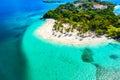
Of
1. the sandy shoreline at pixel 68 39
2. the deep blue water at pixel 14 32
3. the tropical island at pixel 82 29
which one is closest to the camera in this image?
the deep blue water at pixel 14 32

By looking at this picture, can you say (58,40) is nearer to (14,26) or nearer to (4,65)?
(4,65)

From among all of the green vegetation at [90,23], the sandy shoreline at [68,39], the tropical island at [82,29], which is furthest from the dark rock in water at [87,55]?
the green vegetation at [90,23]

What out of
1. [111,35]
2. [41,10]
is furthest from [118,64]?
[41,10]

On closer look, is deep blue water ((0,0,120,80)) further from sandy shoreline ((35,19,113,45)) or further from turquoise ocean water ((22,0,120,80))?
sandy shoreline ((35,19,113,45))

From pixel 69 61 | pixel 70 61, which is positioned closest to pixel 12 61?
pixel 69 61

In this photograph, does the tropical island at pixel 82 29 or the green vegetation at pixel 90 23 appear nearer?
the tropical island at pixel 82 29

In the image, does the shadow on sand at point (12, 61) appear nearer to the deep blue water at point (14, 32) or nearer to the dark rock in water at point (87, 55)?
the deep blue water at point (14, 32)

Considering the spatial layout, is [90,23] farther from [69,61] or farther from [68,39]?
[69,61]

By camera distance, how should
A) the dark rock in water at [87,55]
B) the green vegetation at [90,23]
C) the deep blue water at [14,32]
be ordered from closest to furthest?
the deep blue water at [14,32]
the dark rock in water at [87,55]
the green vegetation at [90,23]
